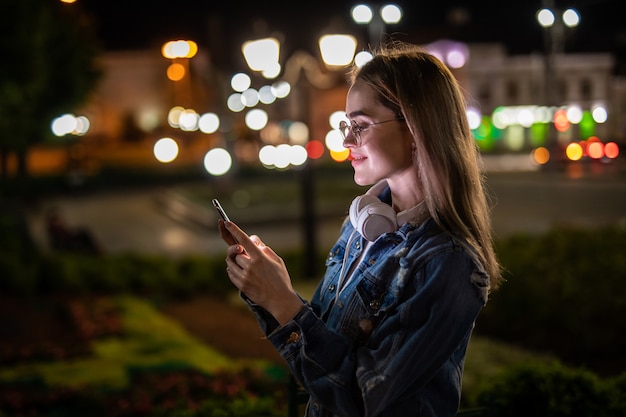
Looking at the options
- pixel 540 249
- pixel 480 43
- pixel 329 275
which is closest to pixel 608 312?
pixel 540 249

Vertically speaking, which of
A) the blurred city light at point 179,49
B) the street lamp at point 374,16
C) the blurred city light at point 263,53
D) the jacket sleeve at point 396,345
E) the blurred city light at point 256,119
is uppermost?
the blurred city light at point 179,49

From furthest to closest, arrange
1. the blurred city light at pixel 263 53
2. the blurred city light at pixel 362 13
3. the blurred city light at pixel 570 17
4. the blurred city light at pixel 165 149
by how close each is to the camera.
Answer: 1. the blurred city light at pixel 165 149
2. the blurred city light at pixel 263 53
3. the blurred city light at pixel 362 13
4. the blurred city light at pixel 570 17

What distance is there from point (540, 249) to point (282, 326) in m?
7.57

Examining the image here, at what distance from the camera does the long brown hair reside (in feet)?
6.74

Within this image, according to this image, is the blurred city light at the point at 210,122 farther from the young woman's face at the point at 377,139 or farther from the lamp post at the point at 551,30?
the young woman's face at the point at 377,139

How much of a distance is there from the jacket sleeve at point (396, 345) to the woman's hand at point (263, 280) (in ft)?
0.13

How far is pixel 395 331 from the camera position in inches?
78.8

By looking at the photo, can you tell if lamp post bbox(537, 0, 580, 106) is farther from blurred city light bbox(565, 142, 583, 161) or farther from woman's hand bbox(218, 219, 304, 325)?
woman's hand bbox(218, 219, 304, 325)

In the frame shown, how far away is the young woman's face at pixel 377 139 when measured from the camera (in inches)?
84.8

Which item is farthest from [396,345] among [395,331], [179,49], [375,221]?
[179,49]

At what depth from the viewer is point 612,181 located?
25.5m

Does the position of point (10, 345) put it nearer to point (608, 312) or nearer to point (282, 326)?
point (608, 312)

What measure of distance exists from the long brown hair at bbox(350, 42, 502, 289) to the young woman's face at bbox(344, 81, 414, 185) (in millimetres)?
28

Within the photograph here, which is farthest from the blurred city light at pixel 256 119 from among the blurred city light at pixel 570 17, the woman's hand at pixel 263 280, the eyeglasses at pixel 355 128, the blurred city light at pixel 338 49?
the woman's hand at pixel 263 280
